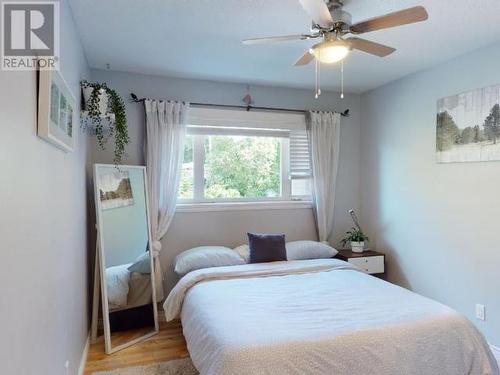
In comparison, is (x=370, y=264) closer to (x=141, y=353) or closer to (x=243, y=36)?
(x=141, y=353)

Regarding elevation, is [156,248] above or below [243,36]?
below

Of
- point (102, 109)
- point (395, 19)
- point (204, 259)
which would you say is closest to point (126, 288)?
point (204, 259)

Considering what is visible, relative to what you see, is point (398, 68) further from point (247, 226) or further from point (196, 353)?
point (196, 353)

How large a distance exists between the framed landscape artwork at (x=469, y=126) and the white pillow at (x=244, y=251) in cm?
199

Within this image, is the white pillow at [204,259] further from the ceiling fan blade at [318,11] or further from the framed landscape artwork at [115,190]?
the ceiling fan blade at [318,11]

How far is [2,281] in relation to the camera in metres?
1.04

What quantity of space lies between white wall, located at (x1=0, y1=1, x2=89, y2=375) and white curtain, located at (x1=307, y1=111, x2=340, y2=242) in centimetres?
258

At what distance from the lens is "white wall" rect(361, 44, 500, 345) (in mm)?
2832

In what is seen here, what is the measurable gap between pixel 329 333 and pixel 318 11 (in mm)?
1676

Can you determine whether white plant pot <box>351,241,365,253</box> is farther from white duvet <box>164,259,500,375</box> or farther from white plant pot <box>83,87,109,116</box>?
white plant pot <box>83,87,109,116</box>

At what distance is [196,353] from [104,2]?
2208mm

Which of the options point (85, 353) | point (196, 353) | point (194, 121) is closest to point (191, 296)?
point (196, 353)

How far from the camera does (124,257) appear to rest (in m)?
3.18

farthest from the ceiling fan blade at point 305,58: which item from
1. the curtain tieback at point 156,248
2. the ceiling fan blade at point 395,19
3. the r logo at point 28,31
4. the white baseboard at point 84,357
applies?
the white baseboard at point 84,357
